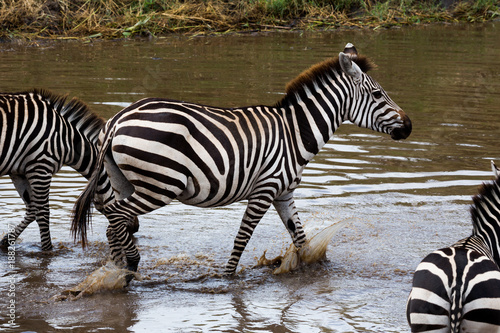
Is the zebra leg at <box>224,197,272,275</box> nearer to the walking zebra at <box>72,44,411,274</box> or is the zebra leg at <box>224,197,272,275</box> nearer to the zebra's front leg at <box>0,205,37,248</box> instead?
the walking zebra at <box>72,44,411,274</box>

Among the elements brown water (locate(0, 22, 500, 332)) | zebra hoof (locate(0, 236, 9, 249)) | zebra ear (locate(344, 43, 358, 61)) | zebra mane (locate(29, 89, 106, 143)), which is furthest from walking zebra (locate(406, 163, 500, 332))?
zebra hoof (locate(0, 236, 9, 249))

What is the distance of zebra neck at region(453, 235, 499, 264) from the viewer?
431cm

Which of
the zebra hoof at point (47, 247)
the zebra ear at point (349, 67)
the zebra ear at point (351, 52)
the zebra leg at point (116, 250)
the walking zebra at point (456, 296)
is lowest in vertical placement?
the zebra hoof at point (47, 247)

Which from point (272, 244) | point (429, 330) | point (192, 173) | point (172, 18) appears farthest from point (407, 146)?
point (172, 18)

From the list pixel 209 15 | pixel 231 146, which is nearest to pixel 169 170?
pixel 231 146

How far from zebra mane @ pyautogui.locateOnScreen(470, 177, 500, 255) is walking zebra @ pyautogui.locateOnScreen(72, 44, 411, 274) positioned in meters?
1.92

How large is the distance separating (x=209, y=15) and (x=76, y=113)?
43.5 feet

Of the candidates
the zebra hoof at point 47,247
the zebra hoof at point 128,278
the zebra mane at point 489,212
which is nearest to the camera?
the zebra mane at point 489,212

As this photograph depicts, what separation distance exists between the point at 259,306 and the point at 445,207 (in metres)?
3.51

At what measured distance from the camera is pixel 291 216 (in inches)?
260

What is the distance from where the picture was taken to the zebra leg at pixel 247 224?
6.20 meters

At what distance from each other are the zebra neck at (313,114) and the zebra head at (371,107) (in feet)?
0.50

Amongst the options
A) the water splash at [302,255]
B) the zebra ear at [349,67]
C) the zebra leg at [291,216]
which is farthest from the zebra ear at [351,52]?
the water splash at [302,255]

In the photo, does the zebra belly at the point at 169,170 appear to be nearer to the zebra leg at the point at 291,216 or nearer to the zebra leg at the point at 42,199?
the zebra leg at the point at 291,216
